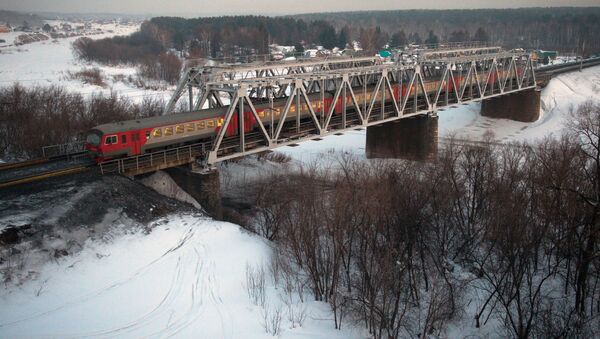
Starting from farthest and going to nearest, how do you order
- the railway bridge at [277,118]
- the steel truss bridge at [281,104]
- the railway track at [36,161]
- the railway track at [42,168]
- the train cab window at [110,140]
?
the steel truss bridge at [281,104] < the railway bridge at [277,118] < the railway track at [36,161] < the train cab window at [110,140] < the railway track at [42,168]

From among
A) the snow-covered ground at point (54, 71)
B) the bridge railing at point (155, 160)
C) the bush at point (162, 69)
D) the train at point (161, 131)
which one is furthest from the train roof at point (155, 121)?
the bush at point (162, 69)

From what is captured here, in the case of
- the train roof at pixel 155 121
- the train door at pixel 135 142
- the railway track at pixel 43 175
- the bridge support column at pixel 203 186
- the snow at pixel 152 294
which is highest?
the train roof at pixel 155 121

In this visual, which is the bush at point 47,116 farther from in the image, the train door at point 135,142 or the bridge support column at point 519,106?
the bridge support column at point 519,106

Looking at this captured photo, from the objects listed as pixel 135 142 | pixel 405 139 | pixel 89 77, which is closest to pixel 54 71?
pixel 89 77

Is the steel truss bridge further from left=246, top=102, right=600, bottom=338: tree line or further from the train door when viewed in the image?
left=246, top=102, right=600, bottom=338: tree line

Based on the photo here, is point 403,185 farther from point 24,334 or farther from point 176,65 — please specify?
point 176,65

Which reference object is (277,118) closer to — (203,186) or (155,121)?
(203,186)
